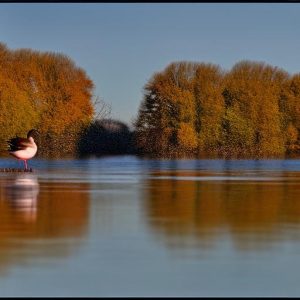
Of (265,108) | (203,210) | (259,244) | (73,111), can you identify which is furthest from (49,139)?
(259,244)

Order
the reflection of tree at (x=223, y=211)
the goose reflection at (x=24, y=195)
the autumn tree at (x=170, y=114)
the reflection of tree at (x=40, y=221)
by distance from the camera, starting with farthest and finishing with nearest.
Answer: the autumn tree at (x=170, y=114), the goose reflection at (x=24, y=195), the reflection of tree at (x=223, y=211), the reflection of tree at (x=40, y=221)

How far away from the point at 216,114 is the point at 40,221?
56400 millimetres

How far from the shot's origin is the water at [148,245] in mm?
7148

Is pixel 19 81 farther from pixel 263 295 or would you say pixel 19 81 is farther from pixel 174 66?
pixel 263 295

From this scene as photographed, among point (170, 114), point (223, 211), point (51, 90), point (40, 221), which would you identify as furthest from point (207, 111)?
point (40, 221)

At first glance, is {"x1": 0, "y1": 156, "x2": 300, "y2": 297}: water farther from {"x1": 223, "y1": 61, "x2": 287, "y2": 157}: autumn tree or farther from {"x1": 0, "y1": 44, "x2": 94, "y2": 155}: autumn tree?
{"x1": 223, "y1": 61, "x2": 287, "y2": 157}: autumn tree

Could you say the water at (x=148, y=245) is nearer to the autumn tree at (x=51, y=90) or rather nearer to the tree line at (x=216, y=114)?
the autumn tree at (x=51, y=90)

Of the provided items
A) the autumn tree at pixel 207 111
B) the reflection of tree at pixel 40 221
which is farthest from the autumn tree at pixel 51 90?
the reflection of tree at pixel 40 221

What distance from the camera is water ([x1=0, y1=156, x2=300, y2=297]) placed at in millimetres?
7148

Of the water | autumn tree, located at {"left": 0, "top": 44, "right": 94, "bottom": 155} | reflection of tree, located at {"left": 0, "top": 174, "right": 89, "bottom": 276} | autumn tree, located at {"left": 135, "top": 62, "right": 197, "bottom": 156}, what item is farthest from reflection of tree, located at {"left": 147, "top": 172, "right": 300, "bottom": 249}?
autumn tree, located at {"left": 135, "top": 62, "right": 197, "bottom": 156}

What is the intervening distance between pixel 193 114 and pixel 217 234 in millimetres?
57609

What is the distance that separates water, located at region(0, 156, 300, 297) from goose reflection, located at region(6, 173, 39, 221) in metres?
0.02

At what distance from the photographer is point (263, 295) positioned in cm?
675

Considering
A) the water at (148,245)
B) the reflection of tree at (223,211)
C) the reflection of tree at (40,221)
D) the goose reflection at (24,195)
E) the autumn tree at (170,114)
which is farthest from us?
the autumn tree at (170,114)
